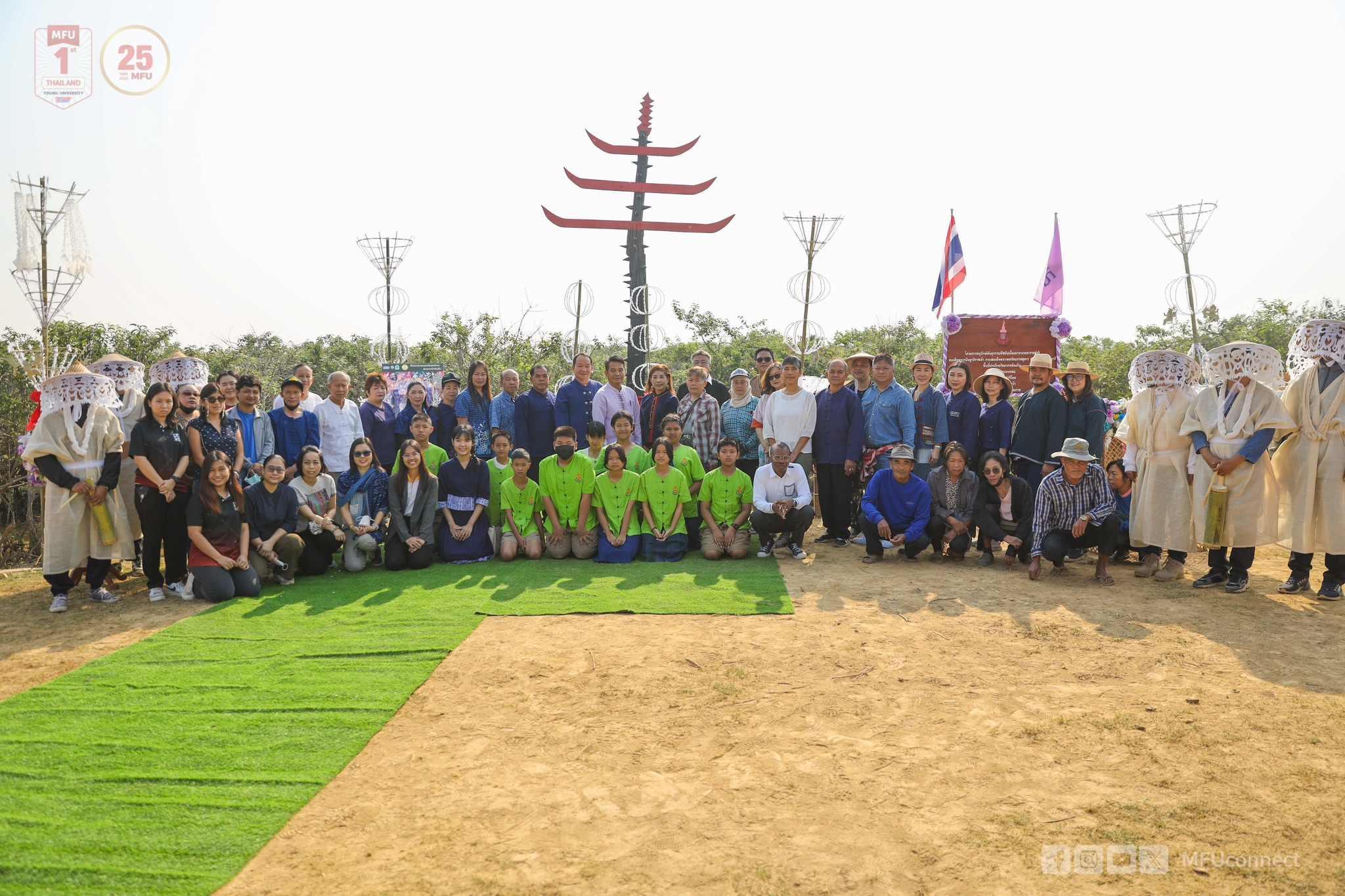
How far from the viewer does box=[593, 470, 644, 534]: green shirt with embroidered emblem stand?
6742 millimetres

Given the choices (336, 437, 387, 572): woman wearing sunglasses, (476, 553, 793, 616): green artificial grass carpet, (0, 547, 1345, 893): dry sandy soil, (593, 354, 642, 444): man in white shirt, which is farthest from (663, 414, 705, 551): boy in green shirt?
A: (336, 437, 387, 572): woman wearing sunglasses

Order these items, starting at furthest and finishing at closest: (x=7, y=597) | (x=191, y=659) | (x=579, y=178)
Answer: (x=579, y=178)
(x=7, y=597)
(x=191, y=659)

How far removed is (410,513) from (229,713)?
9.77 feet

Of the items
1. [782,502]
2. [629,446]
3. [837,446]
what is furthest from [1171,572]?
[629,446]

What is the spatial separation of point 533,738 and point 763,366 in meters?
5.13

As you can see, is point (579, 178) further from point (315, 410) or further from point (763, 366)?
point (315, 410)

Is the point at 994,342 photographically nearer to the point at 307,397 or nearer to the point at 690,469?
the point at 690,469

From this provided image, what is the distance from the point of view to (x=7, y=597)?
592cm

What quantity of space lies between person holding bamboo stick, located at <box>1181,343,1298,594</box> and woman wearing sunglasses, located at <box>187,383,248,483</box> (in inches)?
269

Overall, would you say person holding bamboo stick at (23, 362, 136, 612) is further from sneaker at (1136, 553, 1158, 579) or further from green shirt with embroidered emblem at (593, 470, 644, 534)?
sneaker at (1136, 553, 1158, 579)

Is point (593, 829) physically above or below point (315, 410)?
below

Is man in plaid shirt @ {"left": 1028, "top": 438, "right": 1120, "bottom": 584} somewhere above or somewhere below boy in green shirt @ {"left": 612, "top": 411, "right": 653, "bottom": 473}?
below

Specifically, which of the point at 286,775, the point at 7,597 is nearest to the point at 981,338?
the point at 286,775

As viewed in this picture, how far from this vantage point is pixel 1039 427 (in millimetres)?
6652
